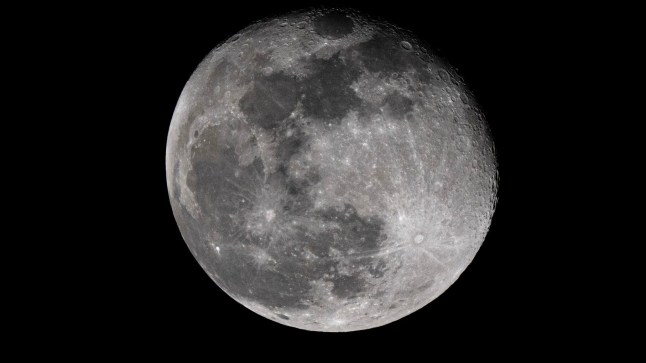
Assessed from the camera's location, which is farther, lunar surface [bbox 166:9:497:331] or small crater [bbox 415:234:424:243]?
small crater [bbox 415:234:424:243]

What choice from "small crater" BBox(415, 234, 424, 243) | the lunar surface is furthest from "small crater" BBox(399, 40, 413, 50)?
"small crater" BBox(415, 234, 424, 243)

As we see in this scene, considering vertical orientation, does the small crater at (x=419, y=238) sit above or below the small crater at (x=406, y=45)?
below

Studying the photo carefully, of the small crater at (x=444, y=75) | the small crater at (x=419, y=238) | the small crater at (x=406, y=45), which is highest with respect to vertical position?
the small crater at (x=406, y=45)

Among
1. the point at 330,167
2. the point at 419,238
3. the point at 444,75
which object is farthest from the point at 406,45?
the point at 419,238

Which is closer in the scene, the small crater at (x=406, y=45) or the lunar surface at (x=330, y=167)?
the lunar surface at (x=330, y=167)

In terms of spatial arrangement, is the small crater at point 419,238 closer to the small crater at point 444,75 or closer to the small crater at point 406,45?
the small crater at point 444,75

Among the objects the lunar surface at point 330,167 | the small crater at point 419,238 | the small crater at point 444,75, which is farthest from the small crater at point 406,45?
the small crater at point 419,238

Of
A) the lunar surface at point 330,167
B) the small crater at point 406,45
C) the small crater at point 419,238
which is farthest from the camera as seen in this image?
the small crater at point 406,45

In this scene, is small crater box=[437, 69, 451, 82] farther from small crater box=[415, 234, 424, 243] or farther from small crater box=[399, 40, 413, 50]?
small crater box=[415, 234, 424, 243]
